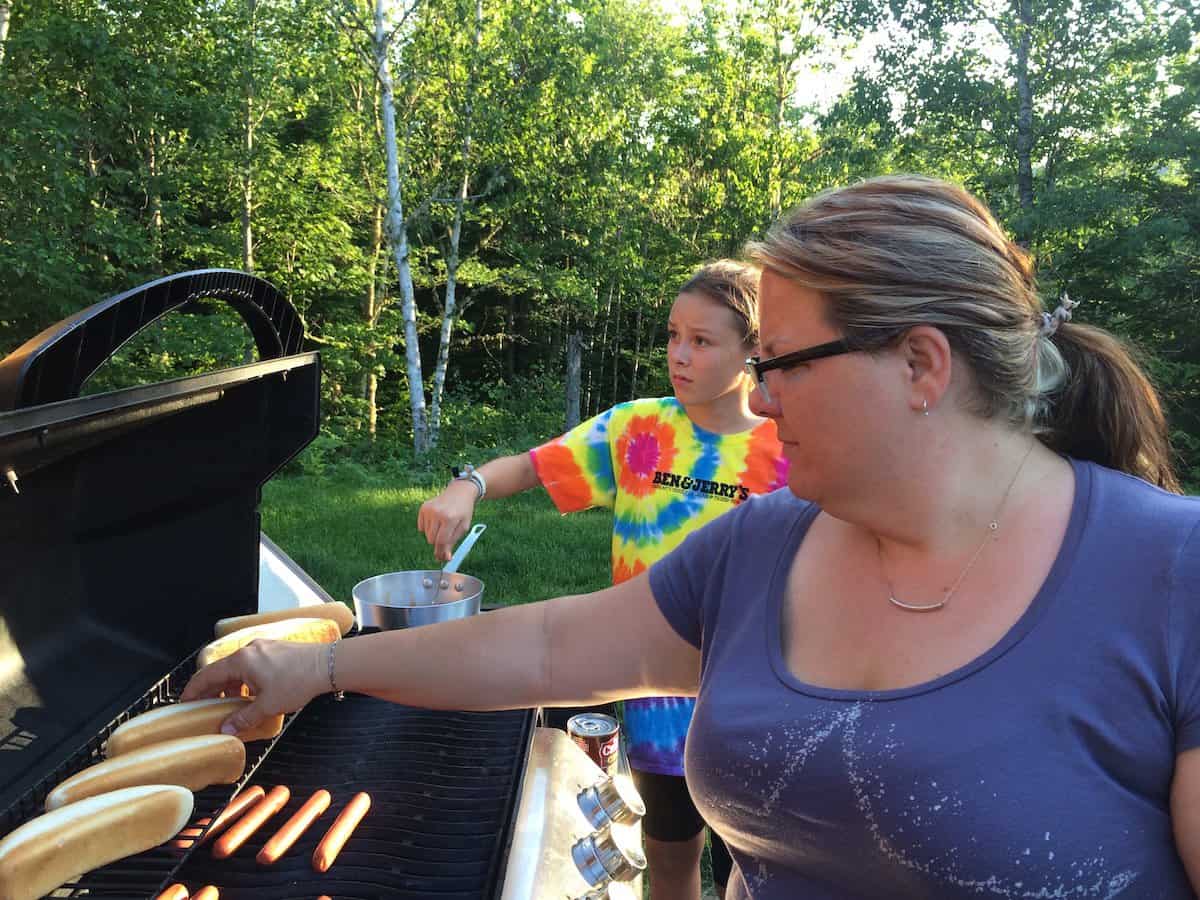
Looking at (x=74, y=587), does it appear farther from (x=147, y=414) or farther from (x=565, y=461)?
(x=565, y=461)

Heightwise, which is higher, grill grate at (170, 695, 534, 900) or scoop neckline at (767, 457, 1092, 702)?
scoop neckline at (767, 457, 1092, 702)

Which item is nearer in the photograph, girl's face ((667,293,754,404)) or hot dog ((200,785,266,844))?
hot dog ((200,785,266,844))

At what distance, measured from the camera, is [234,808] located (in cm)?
150

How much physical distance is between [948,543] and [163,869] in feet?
4.10

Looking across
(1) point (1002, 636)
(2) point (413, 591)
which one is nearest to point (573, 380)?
(2) point (413, 591)

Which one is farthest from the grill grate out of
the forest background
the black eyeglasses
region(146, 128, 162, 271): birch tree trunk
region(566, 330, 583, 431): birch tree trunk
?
region(566, 330, 583, 431): birch tree trunk

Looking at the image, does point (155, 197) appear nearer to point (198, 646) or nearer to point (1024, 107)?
point (198, 646)

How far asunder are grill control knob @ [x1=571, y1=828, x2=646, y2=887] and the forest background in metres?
10.8

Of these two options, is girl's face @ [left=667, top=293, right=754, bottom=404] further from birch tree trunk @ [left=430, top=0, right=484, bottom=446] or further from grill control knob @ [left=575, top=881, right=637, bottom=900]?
birch tree trunk @ [left=430, top=0, right=484, bottom=446]

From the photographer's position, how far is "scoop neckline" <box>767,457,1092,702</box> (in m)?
1.07

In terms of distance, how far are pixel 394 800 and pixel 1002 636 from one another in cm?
109

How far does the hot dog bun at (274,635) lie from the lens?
1.82 metres

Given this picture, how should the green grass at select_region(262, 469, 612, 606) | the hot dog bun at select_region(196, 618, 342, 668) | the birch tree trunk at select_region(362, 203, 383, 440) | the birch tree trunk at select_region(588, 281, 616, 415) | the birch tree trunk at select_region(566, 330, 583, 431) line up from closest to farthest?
1. the hot dog bun at select_region(196, 618, 342, 668)
2. the green grass at select_region(262, 469, 612, 606)
3. the birch tree trunk at select_region(362, 203, 383, 440)
4. the birch tree trunk at select_region(566, 330, 583, 431)
5. the birch tree trunk at select_region(588, 281, 616, 415)

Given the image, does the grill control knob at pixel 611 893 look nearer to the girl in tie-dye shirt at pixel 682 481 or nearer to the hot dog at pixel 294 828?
the hot dog at pixel 294 828
